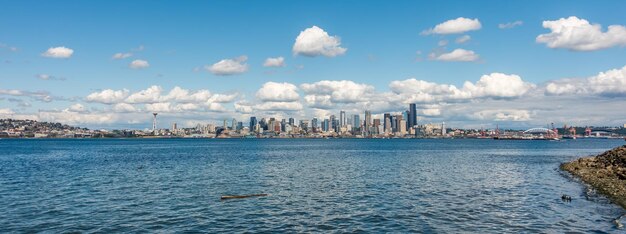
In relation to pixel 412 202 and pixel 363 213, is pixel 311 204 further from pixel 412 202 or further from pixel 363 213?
pixel 412 202

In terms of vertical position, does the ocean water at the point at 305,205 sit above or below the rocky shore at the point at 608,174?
below

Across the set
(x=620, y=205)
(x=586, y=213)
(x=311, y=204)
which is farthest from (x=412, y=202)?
(x=620, y=205)

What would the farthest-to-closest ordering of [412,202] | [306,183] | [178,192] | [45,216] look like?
[306,183]
[178,192]
[412,202]
[45,216]

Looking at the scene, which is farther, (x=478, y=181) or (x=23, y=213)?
(x=478, y=181)

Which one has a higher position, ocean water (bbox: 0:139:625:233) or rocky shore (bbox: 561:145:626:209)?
rocky shore (bbox: 561:145:626:209)

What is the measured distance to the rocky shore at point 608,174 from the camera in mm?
47469

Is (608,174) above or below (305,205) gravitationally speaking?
above

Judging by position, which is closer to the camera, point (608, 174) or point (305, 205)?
point (305, 205)

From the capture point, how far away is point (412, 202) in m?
43.7

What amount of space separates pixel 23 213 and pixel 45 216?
2813 millimetres

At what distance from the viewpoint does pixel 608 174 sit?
207 ft

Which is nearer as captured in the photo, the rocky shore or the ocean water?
the ocean water

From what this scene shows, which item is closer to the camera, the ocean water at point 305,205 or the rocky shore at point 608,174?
the ocean water at point 305,205

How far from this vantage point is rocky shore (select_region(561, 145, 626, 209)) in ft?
156
